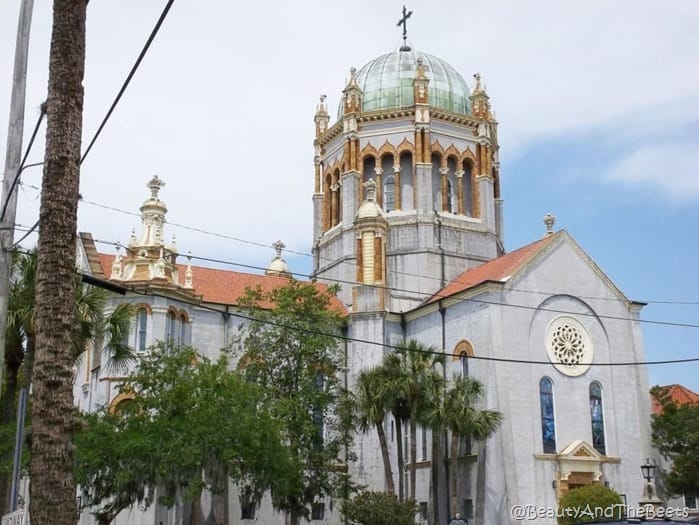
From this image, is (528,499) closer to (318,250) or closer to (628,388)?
(628,388)

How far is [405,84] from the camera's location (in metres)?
53.5

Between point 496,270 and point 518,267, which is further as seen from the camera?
point 496,270

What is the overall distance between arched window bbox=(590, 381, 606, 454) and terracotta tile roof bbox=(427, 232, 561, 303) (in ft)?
21.8

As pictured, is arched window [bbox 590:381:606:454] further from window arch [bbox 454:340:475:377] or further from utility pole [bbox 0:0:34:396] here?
utility pole [bbox 0:0:34:396]

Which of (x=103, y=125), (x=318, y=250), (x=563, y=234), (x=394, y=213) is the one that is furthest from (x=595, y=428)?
(x=103, y=125)

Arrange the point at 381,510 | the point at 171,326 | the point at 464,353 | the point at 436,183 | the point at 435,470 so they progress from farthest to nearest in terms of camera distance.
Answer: the point at 436,183 < the point at 464,353 < the point at 171,326 < the point at 435,470 < the point at 381,510

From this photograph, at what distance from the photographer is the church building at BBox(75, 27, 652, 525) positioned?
1524 inches

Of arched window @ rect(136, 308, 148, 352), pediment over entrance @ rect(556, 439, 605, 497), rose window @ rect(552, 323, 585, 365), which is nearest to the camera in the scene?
pediment over entrance @ rect(556, 439, 605, 497)

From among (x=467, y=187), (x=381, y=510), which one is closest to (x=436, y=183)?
(x=467, y=187)

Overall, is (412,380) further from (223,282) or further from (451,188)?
(451,188)

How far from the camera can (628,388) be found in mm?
42031

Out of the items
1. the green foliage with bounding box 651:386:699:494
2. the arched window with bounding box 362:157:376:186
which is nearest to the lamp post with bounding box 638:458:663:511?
the green foliage with bounding box 651:386:699:494

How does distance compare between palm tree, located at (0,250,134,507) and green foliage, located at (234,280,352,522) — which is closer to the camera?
palm tree, located at (0,250,134,507)

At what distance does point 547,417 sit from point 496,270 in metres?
7.71
